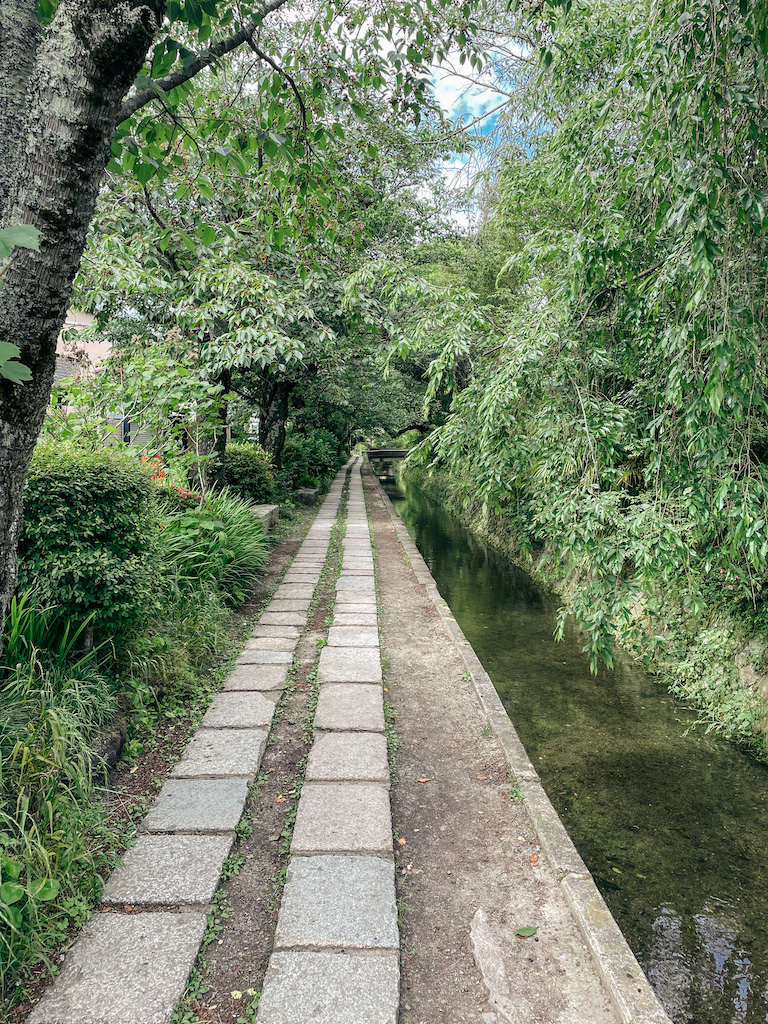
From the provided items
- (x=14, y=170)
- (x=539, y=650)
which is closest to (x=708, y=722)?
(x=539, y=650)

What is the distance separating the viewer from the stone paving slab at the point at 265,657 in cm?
443

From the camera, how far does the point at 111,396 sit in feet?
16.5

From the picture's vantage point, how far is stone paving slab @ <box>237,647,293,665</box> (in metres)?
4.43

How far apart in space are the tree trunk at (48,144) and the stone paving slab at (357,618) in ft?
12.8

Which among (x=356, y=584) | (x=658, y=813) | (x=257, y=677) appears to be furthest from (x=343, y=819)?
(x=356, y=584)

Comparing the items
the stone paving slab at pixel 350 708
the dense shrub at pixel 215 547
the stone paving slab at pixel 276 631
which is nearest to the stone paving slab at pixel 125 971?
the stone paving slab at pixel 350 708

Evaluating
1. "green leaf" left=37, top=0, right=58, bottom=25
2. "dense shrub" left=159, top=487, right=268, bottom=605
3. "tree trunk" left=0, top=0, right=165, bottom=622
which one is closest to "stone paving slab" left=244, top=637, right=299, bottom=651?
"dense shrub" left=159, top=487, right=268, bottom=605

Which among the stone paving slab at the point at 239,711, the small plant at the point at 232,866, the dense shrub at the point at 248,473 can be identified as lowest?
the small plant at the point at 232,866

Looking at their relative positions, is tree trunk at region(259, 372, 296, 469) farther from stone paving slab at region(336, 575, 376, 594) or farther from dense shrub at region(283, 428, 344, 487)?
stone paving slab at region(336, 575, 376, 594)

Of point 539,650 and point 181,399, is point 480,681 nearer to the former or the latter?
point 539,650

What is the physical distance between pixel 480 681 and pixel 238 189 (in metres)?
5.15

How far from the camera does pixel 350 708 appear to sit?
3738 mm

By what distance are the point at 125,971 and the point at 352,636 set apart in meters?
3.34

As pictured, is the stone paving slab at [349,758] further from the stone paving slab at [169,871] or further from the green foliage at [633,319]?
the green foliage at [633,319]
